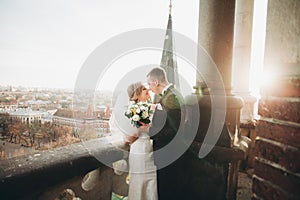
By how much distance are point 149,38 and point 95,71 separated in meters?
1.20

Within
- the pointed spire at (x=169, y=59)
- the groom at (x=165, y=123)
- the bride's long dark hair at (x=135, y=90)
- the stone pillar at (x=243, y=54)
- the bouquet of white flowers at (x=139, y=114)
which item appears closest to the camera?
the bouquet of white flowers at (x=139, y=114)

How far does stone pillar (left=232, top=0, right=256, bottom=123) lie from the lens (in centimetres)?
409

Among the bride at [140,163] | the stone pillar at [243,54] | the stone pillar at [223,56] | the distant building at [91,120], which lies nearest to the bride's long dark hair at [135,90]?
the bride at [140,163]

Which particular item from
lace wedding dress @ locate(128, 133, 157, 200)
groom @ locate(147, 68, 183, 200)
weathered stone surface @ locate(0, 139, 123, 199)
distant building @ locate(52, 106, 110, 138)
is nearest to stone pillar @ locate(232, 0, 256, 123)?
groom @ locate(147, 68, 183, 200)

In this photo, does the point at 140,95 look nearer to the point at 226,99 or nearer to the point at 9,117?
the point at 226,99

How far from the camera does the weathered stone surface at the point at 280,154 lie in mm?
738

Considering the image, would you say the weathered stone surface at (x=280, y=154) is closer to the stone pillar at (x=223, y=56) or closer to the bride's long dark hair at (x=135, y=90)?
the stone pillar at (x=223, y=56)

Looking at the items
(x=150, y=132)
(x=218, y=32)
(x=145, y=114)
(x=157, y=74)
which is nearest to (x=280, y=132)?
(x=145, y=114)

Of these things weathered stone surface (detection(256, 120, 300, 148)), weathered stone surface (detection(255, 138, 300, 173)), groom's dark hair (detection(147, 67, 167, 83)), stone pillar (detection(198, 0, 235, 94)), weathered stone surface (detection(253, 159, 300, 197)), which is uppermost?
stone pillar (detection(198, 0, 235, 94))

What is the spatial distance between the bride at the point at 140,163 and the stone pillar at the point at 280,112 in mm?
1600

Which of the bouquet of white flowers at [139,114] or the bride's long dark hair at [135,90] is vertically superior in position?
the bride's long dark hair at [135,90]

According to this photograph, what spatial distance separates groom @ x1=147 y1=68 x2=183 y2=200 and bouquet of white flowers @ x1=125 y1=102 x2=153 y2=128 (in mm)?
118

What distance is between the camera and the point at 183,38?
3154 millimetres

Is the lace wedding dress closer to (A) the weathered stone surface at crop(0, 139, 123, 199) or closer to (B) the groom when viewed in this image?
(B) the groom
